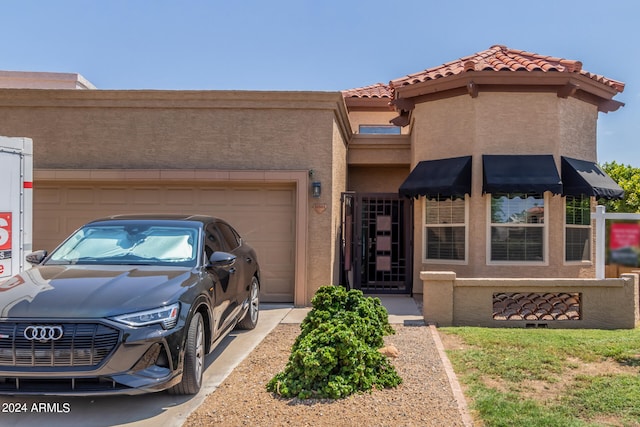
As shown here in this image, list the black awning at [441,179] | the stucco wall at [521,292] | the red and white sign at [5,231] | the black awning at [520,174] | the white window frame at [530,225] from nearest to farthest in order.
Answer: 1. the red and white sign at [5,231]
2. the stucco wall at [521,292]
3. the black awning at [520,174]
4. the black awning at [441,179]
5. the white window frame at [530,225]

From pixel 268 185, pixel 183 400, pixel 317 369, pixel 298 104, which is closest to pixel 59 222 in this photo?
pixel 268 185

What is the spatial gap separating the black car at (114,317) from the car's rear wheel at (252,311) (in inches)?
61.6

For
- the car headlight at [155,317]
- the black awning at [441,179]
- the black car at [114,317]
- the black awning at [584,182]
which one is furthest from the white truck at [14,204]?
the black awning at [584,182]

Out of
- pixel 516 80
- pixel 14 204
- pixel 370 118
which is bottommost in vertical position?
pixel 14 204

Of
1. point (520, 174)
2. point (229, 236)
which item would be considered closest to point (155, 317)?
point (229, 236)

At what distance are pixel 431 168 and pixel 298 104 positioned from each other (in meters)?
3.24

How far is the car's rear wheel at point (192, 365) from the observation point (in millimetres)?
4445

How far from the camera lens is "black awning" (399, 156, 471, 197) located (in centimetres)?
953

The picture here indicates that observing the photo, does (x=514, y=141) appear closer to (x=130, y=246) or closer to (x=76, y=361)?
(x=130, y=246)

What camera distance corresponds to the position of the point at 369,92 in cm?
1598

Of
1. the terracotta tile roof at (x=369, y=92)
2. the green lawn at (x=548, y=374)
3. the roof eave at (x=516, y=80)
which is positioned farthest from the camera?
the terracotta tile roof at (x=369, y=92)

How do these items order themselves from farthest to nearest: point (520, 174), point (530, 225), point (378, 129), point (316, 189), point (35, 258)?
point (378, 129)
point (530, 225)
point (520, 174)
point (316, 189)
point (35, 258)

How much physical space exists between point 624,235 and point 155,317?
21.9 feet

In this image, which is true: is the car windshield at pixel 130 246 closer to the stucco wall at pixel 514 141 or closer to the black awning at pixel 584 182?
the stucco wall at pixel 514 141
